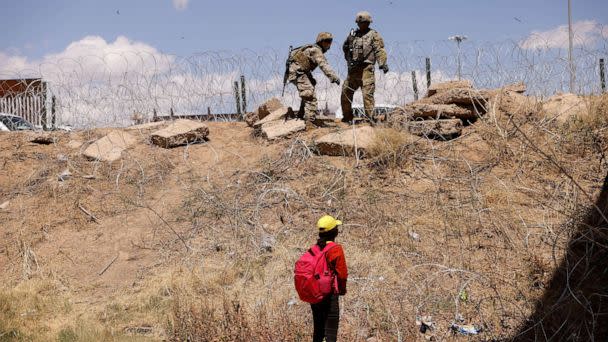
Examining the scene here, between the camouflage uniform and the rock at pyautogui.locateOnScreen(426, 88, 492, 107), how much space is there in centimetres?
147

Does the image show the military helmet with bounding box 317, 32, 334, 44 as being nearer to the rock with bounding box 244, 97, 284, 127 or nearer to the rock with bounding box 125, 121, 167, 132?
the rock with bounding box 244, 97, 284, 127

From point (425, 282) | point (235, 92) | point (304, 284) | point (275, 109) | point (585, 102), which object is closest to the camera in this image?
point (304, 284)

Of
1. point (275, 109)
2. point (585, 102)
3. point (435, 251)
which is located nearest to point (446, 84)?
point (585, 102)

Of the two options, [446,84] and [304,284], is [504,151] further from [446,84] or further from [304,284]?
[304,284]

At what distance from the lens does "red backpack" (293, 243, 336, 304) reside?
11.2ft

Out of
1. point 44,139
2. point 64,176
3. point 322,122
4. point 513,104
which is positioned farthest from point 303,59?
point 44,139

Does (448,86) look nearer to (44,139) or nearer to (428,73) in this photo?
(428,73)

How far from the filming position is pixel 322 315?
3.58 metres

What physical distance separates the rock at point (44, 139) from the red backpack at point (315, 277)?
6.93 meters

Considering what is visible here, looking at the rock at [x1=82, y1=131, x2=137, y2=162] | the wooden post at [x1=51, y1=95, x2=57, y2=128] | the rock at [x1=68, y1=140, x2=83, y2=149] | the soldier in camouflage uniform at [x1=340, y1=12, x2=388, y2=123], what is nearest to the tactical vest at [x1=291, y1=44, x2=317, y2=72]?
the soldier in camouflage uniform at [x1=340, y1=12, x2=388, y2=123]

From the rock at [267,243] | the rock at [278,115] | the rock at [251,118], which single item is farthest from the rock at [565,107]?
the rock at [251,118]

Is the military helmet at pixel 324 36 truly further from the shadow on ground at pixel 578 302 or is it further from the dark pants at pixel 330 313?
Result: the dark pants at pixel 330 313

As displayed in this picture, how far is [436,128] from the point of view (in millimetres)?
7441

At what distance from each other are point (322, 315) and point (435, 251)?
6.00 ft
